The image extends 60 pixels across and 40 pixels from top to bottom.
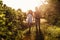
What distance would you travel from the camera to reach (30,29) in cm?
239

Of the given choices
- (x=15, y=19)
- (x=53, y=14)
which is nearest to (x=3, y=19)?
(x=15, y=19)

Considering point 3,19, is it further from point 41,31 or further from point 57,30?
point 57,30

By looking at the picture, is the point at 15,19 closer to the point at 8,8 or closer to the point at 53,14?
the point at 8,8

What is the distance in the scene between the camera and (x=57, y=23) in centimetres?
238

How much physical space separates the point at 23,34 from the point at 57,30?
1.25 ft

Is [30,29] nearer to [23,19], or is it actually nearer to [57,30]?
[23,19]

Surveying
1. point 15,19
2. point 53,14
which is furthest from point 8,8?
point 53,14

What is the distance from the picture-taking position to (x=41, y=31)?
2418 mm

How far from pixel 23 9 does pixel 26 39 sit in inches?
13.4

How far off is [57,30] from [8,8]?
0.60 meters

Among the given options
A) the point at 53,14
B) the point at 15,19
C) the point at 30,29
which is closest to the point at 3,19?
the point at 15,19

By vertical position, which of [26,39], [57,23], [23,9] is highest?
[23,9]

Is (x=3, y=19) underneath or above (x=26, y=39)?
above

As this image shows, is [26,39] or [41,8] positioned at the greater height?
A: [41,8]
